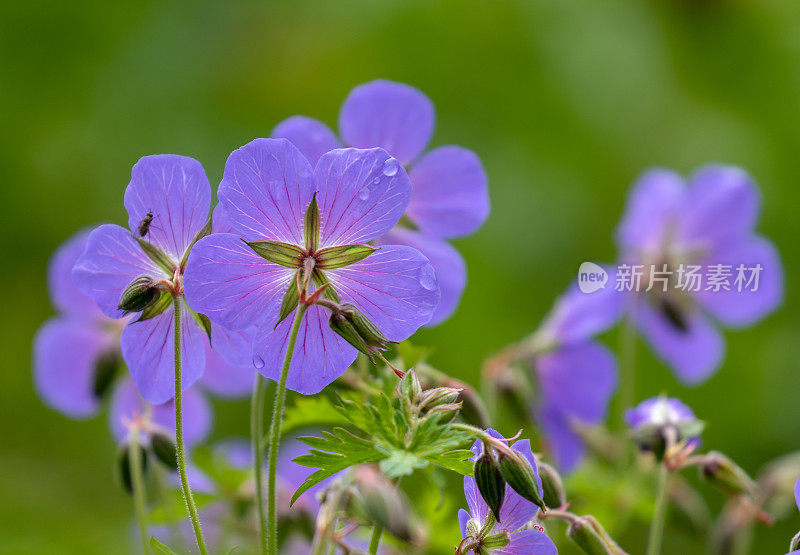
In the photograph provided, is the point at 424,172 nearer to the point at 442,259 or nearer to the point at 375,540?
the point at 442,259

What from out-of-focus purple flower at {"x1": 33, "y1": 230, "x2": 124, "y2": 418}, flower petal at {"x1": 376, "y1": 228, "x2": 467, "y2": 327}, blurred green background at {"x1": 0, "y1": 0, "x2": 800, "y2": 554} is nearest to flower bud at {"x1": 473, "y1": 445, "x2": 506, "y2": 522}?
flower petal at {"x1": 376, "y1": 228, "x2": 467, "y2": 327}

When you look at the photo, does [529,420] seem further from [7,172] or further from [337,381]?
[7,172]

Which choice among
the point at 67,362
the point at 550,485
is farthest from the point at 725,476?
the point at 67,362

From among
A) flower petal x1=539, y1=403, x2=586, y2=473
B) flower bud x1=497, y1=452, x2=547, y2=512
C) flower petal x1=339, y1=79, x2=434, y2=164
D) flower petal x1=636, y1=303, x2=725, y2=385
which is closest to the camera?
flower bud x1=497, y1=452, x2=547, y2=512

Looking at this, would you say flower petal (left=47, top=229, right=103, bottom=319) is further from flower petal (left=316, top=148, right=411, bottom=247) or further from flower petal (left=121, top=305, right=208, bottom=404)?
flower petal (left=316, top=148, right=411, bottom=247)

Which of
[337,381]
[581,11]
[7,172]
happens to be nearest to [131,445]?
[337,381]

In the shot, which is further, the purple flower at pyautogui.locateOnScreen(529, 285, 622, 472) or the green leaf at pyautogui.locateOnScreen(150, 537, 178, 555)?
the purple flower at pyautogui.locateOnScreen(529, 285, 622, 472)

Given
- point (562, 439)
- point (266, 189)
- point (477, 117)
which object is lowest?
point (562, 439)
